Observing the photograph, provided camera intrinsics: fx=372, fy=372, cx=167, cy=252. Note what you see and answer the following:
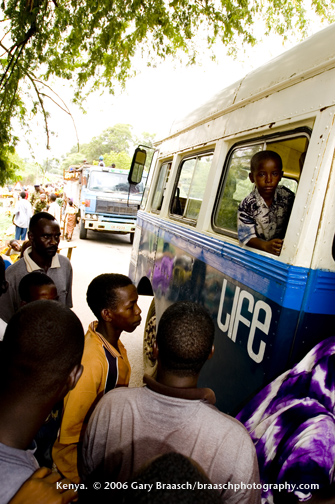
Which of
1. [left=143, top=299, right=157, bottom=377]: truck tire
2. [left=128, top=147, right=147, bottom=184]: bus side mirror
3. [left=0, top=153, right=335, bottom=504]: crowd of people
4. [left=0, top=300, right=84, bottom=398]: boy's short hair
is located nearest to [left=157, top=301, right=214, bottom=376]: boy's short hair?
[left=0, top=153, right=335, bottom=504]: crowd of people

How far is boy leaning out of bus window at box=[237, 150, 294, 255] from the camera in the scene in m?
2.15

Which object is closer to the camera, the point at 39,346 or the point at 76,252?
the point at 39,346

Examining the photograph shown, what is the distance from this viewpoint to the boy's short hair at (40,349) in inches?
44.1

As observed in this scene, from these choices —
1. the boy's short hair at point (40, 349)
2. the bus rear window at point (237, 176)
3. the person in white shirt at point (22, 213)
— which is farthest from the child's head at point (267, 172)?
the person in white shirt at point (22, 213)

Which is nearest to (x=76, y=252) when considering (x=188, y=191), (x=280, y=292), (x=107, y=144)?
(x=188, y=191)

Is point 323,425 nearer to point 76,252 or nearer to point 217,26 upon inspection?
point 217,26

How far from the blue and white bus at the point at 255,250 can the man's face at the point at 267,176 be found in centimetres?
15

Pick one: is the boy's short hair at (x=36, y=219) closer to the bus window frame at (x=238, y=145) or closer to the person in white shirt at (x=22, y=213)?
the bus window frame at (x=238, y=145)

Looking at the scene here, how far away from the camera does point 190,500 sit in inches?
23.4

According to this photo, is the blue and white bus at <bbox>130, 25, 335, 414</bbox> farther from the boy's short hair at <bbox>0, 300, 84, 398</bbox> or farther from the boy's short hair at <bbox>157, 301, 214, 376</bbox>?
the boy's short hair at <bbox>0, 300, 84, 398</bbox>

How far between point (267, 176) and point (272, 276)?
0.65 metres

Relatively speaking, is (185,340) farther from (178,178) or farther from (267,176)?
(178,178)

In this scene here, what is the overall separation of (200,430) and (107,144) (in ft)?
182

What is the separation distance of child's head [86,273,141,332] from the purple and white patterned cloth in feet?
2.54
